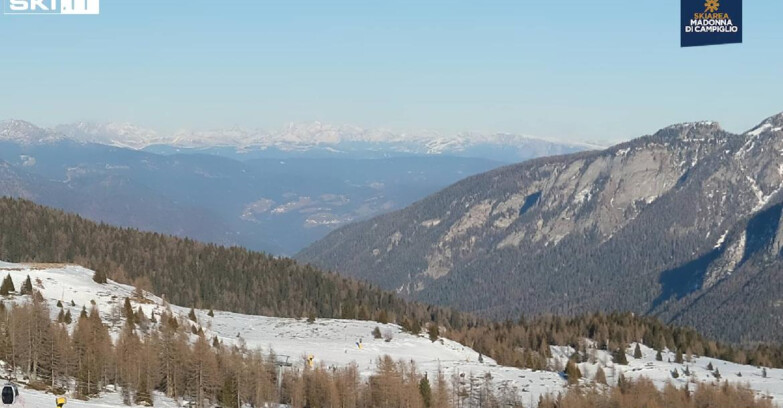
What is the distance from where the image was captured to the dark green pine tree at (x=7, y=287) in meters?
164

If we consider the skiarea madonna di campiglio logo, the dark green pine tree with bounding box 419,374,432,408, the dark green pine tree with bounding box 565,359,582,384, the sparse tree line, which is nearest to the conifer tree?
the dark green pine tree with bounding box 565,359,582,384

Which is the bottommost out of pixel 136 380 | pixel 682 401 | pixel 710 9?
pixel 682 401

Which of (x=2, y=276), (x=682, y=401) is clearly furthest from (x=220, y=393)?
(x=682, y=401)

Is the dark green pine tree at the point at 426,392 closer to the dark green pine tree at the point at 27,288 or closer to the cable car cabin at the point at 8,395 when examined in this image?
the dark green pine tree at the point at 27,288

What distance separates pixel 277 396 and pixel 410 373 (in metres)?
23.0

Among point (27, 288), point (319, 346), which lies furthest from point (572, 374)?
point (27, 288)

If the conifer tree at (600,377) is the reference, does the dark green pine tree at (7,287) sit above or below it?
above

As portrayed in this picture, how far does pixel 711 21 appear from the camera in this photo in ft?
451

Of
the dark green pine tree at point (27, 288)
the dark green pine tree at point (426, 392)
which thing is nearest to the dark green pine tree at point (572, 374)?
the dark green pine tree at point (426, 392)

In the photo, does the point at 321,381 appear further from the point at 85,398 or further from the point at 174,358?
the point at 85,398

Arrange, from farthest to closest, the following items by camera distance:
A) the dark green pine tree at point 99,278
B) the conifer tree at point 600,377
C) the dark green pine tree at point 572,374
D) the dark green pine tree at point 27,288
A: the dark green pine tree at point 99,278 → the conifer tree at point 600,377 → the dark green pine tree at point 572,374 → the dark green pine tree at point 27,288

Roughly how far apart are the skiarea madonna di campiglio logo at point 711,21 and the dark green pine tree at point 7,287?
370 ft

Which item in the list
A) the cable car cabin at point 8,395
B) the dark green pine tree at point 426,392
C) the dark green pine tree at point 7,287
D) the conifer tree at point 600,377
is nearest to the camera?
the cable car cabin at point 8,395

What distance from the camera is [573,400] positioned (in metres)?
160
